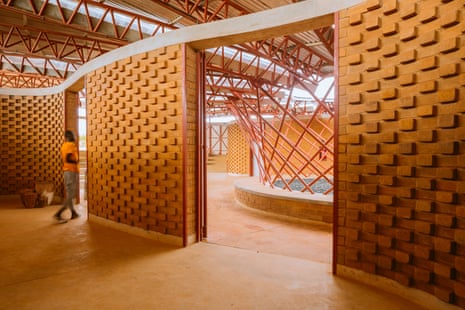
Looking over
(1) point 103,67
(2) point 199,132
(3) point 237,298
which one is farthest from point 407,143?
(1) point 103,67

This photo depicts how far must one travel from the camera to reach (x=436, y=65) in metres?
2.29

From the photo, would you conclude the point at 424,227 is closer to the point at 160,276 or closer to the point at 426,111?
the point at 426,111

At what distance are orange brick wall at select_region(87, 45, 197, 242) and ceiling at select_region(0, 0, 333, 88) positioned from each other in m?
2.33

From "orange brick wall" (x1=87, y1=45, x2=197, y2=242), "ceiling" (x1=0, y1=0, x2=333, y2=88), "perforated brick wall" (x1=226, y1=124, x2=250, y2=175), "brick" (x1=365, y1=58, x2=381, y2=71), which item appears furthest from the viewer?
"perforated brick wall" (x1=226, y1=124, x2=250, y2=175)

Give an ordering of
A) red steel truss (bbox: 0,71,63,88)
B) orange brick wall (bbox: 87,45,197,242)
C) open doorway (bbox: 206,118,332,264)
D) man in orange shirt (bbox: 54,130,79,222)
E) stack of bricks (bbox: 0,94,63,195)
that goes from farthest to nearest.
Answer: red steel truss (bbox: 0,71,63,88) → stack of bricks (bbox: 0,94,63,195) → man in orange shirt (bbox: 54,130,79,222) → open doorway (bbox: 206,118,332,264) → orange brick wall (bbox: 87,45,197,242)

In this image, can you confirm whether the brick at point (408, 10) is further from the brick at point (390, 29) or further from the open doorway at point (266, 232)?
the open doorway at point (266, 232)

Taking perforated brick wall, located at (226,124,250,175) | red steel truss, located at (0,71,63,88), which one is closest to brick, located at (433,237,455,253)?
red steel truss, located at (0,71,63,88)

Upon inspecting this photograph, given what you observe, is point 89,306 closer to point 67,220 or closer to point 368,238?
point 368,238

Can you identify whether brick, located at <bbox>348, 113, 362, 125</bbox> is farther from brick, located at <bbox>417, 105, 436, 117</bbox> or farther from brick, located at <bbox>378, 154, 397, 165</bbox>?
brick, located at <bbox>417, 105, 436, 117</bbox>

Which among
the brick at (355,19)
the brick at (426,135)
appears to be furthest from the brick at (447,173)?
the brick at (355,19)

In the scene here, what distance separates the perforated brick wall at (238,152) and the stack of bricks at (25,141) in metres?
9.80

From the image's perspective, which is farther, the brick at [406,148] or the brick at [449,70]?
the brick at [406,148]

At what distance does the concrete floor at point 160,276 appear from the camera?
7.98 feet

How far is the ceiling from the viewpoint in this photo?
6039 millimetres
